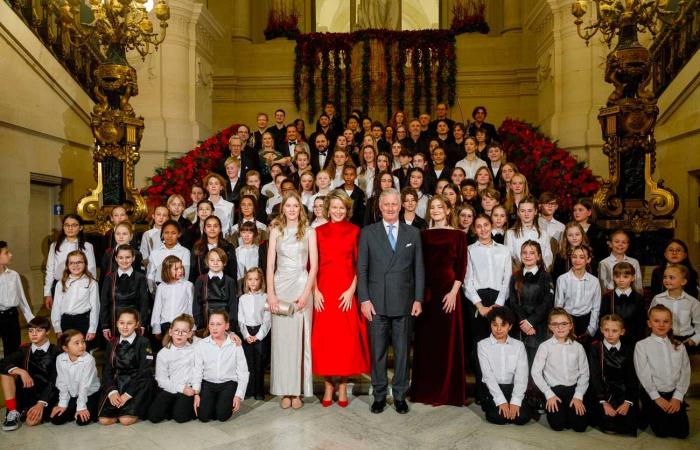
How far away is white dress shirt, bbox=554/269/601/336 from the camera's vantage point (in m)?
4.61

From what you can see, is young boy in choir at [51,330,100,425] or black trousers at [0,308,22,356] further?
black trousers at [0,308,22,356]

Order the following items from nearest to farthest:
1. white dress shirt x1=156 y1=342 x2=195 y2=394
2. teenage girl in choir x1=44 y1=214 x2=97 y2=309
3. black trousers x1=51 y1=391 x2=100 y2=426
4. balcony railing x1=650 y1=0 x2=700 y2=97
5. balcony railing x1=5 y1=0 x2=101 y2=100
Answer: black trousers x1=51 y1=391 x2=100 y2=426, white dress shirt x1=156 y1=342 x2=195 y2=394, teenage girl in choir x1=44 y1=214 x2=97 y2=309, balcony railing x1=650 y1=0 x2=700 y2=97, balcony railing x1=5 y1=0 x2=101 y2=100

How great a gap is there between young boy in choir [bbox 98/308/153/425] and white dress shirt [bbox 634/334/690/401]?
3.78 metres

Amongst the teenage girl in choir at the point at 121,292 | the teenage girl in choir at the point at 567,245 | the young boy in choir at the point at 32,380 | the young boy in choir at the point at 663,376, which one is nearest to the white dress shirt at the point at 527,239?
the teenage girl in choir at the point at 567,245

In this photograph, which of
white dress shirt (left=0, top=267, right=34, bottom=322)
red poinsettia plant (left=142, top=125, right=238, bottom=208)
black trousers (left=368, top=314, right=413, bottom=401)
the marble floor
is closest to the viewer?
the marble floor

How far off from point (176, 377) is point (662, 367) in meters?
3.69

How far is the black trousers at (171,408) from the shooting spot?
424cm

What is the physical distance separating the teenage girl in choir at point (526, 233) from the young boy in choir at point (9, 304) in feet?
15.2

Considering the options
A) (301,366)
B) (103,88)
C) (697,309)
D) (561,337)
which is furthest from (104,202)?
(697,309)

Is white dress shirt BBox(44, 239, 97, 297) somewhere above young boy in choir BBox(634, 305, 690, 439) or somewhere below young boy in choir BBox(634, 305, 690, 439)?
above

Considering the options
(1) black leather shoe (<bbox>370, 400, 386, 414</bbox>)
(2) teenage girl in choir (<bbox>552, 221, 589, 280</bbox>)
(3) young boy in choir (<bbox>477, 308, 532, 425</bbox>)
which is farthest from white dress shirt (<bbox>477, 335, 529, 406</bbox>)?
(2) teenage girl in choir (<bbox>552, 221, 589, 280</bbox>)

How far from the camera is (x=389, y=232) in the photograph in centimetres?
453

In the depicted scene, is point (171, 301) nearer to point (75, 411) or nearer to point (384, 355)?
point (75, 411)

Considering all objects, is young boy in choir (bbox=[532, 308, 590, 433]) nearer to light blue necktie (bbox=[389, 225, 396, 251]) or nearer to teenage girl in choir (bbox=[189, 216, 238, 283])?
light blue necktie (bbox=[389, 225, 396, 251])
